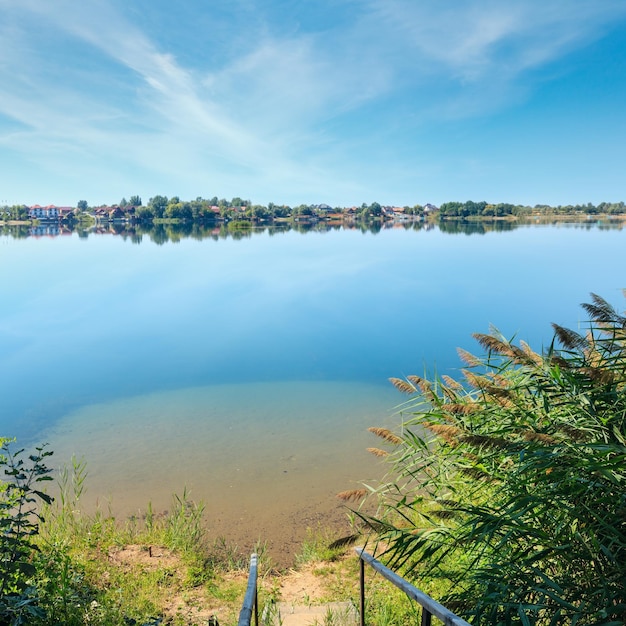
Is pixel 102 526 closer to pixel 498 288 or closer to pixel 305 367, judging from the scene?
pixel 305 367

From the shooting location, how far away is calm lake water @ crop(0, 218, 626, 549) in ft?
25.6

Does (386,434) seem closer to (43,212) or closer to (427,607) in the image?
(427,607)

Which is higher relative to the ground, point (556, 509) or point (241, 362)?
point (556, 509)

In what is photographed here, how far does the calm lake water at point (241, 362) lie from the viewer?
7.80 meters

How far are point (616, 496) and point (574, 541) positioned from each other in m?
0.36

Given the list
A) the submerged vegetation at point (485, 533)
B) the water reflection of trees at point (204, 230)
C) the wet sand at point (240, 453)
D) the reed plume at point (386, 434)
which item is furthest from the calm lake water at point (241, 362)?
the water reflection of trees at point (204, 230)

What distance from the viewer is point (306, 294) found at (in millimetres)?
28750

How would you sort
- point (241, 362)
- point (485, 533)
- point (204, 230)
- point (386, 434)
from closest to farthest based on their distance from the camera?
point (485, 533)
point (386, 434)
point (241, 362)
point (204, 230)

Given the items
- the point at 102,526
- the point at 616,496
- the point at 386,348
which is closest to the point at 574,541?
the point at 616,496

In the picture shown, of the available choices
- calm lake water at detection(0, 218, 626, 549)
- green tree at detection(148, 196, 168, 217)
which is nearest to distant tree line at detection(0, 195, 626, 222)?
green tree at detection(148, 196, 168, 217)

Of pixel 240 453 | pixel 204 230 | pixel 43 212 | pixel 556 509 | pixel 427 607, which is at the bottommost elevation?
pixel 240 453

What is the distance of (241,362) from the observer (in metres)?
15.3

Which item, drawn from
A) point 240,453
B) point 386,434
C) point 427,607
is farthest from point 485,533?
point 240,453

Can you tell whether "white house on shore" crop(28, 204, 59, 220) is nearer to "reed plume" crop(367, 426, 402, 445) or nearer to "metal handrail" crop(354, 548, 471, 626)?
"reed plume" crop(367, 426, 402, 445)
